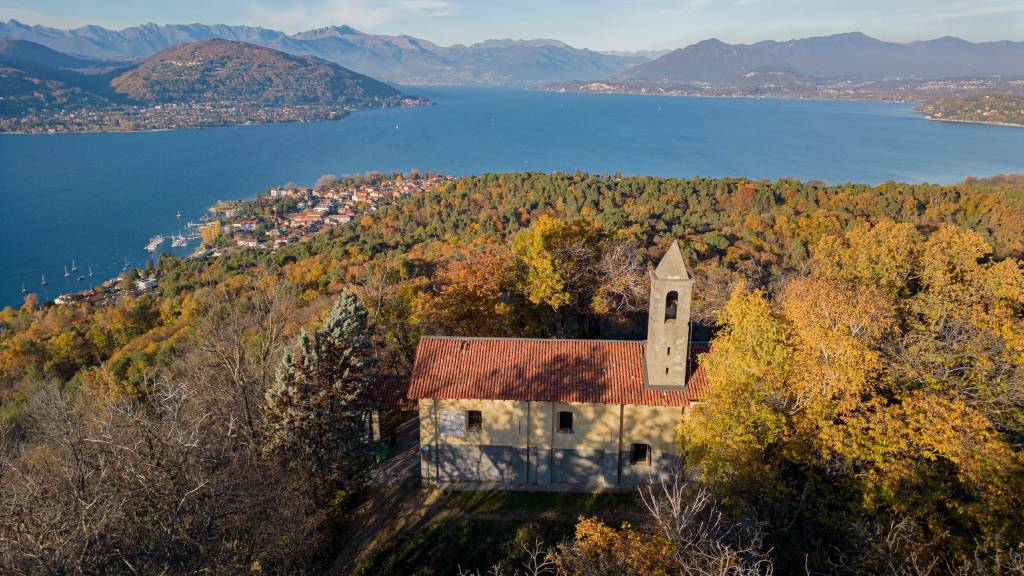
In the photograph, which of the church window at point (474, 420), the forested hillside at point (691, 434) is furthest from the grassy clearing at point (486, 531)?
the church window at point (474, 420)

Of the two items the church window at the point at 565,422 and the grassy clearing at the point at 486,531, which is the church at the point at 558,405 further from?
the grassy clearing at the point at 486,531

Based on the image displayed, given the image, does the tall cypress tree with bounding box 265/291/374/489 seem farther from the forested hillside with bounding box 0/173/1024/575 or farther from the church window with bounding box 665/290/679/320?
Result: the church window with bounding box 665/290/679/320

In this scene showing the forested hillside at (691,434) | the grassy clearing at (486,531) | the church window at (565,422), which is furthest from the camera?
the church window at (565,422)

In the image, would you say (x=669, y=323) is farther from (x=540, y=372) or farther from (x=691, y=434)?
(x=540, y=372)

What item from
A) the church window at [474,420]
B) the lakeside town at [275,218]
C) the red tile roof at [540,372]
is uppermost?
the red tile roof at [540,372]

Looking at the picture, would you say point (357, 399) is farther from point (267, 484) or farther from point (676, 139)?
point (676, 139)

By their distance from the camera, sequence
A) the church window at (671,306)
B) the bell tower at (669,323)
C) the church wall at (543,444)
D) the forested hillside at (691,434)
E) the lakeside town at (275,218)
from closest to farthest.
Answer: the forested hillside at (691,434) < the bell tower at (669,323) < the church window at (671,306) < the church wall at (543,444) < the lakeside town at (275,218)

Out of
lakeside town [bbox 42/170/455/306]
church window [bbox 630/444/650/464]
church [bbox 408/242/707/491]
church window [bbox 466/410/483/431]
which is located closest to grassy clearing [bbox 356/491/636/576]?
church [bbox 408/242/707/491]
